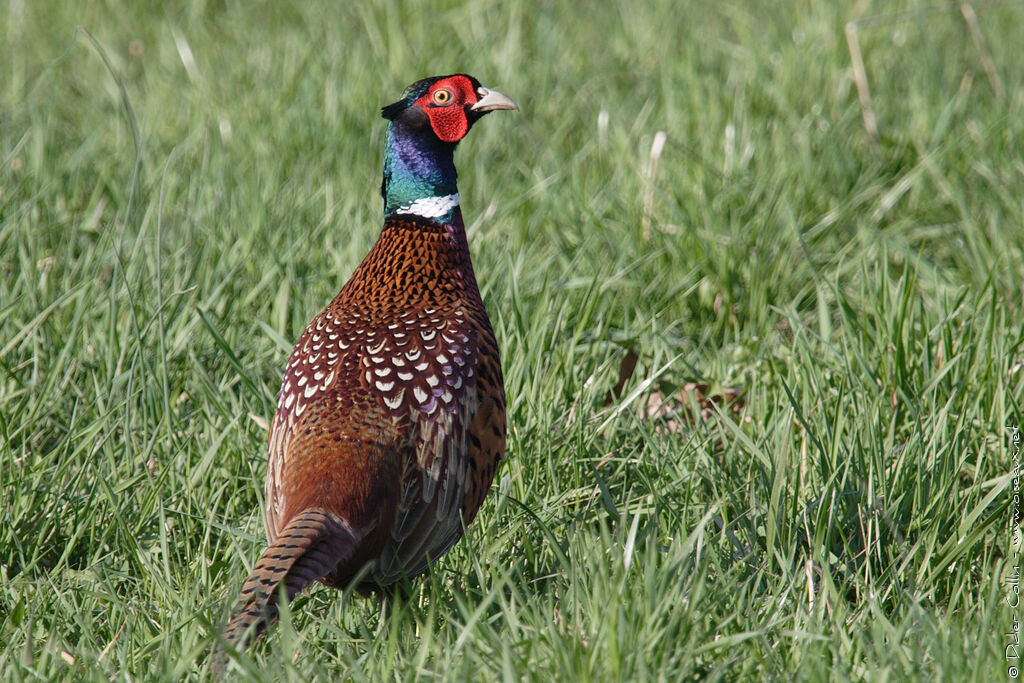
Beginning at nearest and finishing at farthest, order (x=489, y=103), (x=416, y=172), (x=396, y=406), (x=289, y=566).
→ (x=289, y=566)
(x=396, y=406)
(x=416, y=172)
(x=489, y=103)

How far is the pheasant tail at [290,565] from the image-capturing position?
82.0 inches

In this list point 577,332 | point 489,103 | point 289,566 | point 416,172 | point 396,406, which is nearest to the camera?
point 289,566

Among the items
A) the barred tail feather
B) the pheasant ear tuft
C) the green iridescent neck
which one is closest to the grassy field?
the barred tail feather

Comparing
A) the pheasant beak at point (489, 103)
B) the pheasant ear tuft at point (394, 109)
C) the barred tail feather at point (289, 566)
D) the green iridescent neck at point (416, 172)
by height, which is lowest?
the barred tail feather at point (289, 566)

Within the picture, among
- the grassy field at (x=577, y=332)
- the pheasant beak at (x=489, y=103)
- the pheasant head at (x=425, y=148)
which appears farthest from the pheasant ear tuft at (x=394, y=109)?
the grassy field at (x=577, y=332)

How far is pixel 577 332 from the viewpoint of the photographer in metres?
3.32

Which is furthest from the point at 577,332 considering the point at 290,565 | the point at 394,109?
the point at 290,565

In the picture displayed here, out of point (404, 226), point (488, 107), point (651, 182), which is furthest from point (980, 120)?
point (404, 226)

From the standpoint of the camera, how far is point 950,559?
2.58m

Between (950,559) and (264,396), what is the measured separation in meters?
1.83

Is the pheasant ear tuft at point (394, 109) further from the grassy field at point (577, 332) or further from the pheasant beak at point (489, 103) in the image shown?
the grassy field at point (577, 332)

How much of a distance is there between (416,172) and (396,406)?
708 millimetres

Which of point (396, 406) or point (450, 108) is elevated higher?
point (450, 108)

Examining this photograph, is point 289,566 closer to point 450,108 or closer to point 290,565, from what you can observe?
point 290,565
